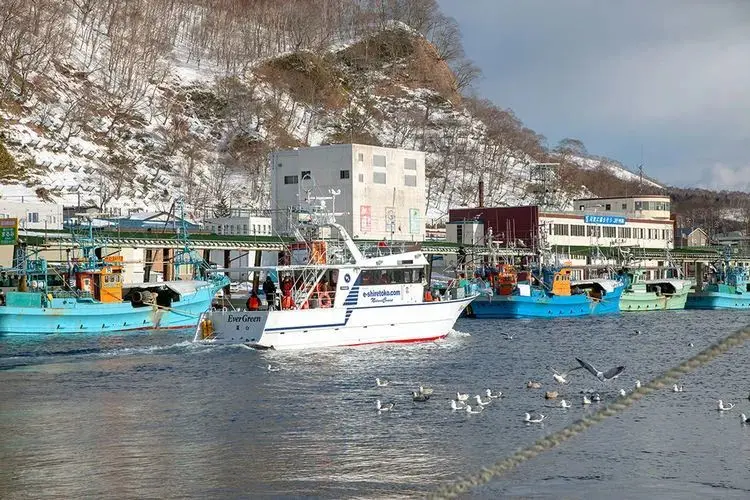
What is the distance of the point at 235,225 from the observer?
101188 millimetres

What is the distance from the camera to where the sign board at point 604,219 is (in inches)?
4788

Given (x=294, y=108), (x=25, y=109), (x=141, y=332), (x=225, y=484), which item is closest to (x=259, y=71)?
(x=294, y=108)

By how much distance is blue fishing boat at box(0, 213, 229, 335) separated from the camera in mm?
58094

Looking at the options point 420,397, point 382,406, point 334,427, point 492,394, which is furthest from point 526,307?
point 334,427

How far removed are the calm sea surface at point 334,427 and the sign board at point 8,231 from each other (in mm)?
22253

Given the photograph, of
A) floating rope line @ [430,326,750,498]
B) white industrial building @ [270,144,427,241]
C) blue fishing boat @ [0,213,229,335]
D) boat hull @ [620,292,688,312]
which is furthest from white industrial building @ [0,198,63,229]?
floating rope line @ [430,326,750,498]

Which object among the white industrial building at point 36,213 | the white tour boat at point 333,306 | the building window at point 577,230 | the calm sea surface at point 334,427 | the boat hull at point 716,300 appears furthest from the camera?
the building window at point 577,230

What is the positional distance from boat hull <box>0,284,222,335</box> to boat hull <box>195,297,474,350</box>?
588 inches

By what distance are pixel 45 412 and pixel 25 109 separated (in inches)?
3906

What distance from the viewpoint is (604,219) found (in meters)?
123

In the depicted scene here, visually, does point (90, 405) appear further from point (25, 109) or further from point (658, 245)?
point (658, 245)

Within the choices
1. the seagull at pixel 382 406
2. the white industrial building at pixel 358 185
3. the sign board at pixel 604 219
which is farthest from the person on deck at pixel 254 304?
the sign board at pixel 604 219

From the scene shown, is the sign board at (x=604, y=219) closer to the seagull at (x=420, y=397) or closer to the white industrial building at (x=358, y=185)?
the white industrial building at (x=358, y=185)

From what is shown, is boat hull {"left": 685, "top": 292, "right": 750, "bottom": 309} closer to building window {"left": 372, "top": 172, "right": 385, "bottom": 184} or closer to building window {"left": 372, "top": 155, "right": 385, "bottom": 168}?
building window {"left": 372, "top": 172, "right": 385, "bottom": 184}
